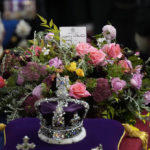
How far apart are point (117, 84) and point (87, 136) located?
1.05 ft

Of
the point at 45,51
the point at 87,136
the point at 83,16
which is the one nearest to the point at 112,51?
the point at 45,51

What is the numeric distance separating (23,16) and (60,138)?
10.3 ft

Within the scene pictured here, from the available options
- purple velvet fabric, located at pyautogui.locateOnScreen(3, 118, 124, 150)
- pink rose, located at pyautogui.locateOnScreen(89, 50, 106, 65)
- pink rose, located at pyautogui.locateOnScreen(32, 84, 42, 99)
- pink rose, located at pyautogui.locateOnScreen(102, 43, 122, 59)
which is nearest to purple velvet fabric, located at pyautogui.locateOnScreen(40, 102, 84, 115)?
purple velvet fabric, located at pyautogui.locateOnScreen(3, 118, 124, 150)

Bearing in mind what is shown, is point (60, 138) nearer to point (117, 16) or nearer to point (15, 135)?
point (15, 135)

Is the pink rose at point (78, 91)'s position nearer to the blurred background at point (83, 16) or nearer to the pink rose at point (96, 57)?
the pink rose at point (96, 57)

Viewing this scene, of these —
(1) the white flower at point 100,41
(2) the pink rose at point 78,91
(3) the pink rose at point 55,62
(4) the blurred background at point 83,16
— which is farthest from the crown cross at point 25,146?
(4) the blurred background at point 83,16

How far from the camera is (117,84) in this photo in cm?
138

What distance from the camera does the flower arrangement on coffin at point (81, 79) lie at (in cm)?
136

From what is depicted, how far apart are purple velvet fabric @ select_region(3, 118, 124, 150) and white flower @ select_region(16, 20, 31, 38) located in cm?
257

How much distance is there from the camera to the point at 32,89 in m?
1.41

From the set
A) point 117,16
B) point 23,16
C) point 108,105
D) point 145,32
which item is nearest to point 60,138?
point 108,105

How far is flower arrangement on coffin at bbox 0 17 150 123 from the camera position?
1.36 meters

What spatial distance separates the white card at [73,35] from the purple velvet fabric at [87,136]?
45 centimetres

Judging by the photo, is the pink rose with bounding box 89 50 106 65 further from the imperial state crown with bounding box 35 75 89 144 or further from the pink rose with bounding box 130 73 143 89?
the imperial state crown with bounding box 35 75 89 144
